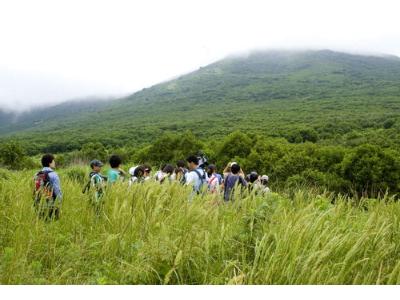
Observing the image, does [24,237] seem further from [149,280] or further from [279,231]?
[279,231]

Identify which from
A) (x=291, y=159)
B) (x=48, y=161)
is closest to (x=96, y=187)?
(x=48, y=161)

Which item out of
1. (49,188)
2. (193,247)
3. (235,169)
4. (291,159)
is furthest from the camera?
(291,159)

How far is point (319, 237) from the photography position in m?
3.27

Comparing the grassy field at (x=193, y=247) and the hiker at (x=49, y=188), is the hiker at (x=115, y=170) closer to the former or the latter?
the hiker at (x=49, y=188)

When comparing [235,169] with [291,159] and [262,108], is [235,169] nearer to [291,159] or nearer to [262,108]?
[291,159]

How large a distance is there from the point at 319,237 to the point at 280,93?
143m

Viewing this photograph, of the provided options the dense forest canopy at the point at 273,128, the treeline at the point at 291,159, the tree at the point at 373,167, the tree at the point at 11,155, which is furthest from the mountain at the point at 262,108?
the tree at the point at 11,155

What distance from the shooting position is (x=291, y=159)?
3109cm

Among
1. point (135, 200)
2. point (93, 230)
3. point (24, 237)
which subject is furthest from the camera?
point (135, 200)

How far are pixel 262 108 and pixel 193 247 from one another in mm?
116890

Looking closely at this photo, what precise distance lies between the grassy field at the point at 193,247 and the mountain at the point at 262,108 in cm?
4602

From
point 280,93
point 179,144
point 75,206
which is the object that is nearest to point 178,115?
point 280,93

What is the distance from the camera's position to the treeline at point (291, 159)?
93.2 feet

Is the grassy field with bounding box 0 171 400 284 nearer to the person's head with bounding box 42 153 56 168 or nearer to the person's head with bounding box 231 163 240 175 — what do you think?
the person's head with bounding box 42 153 56 168
